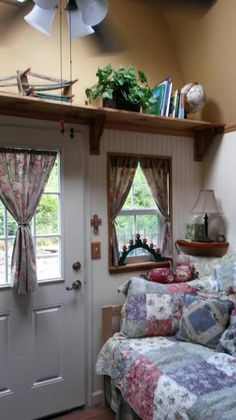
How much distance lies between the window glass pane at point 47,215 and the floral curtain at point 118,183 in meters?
0.46

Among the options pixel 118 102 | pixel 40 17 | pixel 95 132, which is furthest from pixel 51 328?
pixel 40 17

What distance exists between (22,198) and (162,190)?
1226 millimetres

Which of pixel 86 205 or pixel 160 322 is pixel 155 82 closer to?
pixel 86 205

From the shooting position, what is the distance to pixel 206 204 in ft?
9.35

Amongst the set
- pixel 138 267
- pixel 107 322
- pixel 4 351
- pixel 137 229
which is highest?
pixel 137 229

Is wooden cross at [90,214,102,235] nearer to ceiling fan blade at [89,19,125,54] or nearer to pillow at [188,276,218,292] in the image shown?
pillow at [188,276,218,292]

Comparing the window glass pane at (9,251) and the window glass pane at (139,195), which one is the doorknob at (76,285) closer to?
the window glass pane at (9,251)

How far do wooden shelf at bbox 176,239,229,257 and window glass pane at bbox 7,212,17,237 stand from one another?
55.9 inches

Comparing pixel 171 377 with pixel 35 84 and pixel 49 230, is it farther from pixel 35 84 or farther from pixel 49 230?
pixel 35 84

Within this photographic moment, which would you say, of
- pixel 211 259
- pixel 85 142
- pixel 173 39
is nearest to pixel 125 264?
pixel 211 259

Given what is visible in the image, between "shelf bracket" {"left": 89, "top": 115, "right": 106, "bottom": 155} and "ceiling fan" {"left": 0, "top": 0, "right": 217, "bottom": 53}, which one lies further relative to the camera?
"shelf bracket" {"left": 89, "top": 115, "right": 106, "bottom": 155}

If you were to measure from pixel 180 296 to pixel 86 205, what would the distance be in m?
0.97

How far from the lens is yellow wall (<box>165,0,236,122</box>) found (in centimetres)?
261

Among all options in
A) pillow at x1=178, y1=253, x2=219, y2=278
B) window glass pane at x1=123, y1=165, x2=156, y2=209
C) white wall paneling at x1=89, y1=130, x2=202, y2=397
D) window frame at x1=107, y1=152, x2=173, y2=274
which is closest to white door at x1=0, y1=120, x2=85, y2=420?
white wall paneling at x1=89, y1=130, x2=202, y2=397
